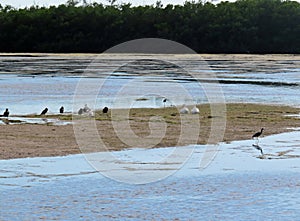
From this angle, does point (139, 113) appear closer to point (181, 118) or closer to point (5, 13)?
point (181, 118)

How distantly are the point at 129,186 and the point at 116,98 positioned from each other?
16.0 metres

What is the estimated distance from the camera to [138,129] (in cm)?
1912

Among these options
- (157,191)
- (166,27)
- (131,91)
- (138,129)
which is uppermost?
(166,27)

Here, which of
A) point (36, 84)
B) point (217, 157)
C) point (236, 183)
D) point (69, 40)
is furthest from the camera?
point (69, 40)

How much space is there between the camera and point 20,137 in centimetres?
1747

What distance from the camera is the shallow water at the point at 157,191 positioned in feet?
37.6

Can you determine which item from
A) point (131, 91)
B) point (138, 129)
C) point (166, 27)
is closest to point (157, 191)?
point (138, 129)

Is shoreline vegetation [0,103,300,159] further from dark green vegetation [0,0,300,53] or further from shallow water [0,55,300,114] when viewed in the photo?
dark green vegetation [0,0,300,53]

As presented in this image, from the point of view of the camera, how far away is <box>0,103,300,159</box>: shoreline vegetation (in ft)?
→ 53.5

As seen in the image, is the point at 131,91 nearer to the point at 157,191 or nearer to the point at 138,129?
the point at 138,129

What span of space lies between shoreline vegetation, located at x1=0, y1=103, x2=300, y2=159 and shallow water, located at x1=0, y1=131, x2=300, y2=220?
2.95ft

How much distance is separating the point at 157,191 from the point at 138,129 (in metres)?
6.28

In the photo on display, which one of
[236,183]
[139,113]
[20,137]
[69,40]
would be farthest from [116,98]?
[69,40]

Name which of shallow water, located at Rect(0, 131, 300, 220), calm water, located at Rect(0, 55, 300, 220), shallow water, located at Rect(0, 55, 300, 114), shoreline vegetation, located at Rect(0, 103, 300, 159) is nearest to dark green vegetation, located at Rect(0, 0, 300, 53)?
shallow water, located at Rect(0, 55, 300, 114)
